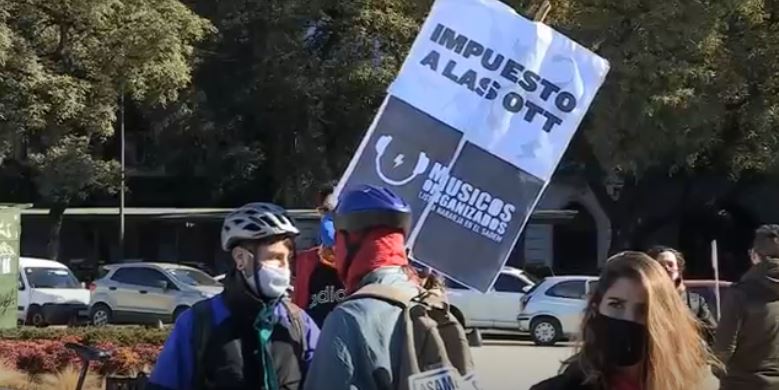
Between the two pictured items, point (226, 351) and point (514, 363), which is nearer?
point (226, 351)

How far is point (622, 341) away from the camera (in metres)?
3.36

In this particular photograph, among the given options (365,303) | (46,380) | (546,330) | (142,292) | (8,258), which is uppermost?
(365,303)

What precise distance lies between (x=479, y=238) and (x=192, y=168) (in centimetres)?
3776

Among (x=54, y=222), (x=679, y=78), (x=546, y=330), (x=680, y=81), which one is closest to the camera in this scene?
(x=546, y=330)

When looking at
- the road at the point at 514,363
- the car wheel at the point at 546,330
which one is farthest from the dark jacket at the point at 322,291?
the car wheel at the point at 546,330

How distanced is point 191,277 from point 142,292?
44.7 inches

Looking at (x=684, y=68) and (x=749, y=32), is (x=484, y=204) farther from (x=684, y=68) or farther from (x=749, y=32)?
(x=749, y=32)

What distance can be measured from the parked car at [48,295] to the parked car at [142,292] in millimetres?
378

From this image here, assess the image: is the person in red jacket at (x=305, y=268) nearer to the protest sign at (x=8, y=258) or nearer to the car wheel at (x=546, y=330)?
the protest sign at (x=8, y=258)

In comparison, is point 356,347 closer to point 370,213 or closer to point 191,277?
point 370,213

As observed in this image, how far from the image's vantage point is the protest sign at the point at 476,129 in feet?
20.0

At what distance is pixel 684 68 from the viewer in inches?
1136

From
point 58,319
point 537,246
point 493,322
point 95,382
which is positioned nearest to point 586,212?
point 537,246

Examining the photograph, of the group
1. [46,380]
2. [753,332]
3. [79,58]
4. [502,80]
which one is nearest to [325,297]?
[502,80]
